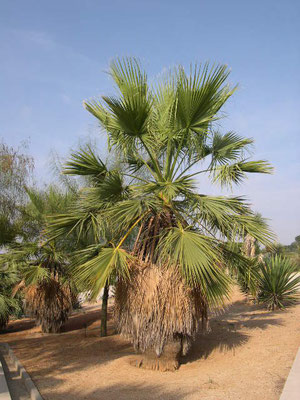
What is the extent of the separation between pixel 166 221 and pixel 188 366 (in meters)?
2.89

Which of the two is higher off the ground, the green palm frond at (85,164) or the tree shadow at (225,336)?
the green palm frond at (85,164)

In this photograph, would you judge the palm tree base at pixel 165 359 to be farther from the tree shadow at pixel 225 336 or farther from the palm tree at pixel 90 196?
the palm tree at pixel 90 196

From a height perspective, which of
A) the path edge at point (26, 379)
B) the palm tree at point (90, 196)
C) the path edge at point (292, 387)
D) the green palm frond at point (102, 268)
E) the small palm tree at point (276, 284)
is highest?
the palm tree at point (90, 196)

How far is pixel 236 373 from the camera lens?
21.2 ft

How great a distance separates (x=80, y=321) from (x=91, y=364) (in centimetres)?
724

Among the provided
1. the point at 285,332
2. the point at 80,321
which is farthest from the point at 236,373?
the point at 80,321

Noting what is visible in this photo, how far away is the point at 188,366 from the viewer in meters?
7.45

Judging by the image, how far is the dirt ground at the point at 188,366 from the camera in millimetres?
5719

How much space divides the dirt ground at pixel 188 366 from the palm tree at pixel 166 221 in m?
0.71

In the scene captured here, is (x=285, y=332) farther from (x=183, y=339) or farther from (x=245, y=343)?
(x=183, y=339)

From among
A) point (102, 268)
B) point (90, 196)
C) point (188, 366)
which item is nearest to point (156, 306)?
point (102, 268)

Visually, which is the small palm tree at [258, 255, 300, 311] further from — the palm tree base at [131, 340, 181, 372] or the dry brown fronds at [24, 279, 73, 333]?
the dry brown fronds at [24, 279, 73, 333]

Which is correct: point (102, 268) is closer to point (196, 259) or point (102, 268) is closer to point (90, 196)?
point (196, 259)

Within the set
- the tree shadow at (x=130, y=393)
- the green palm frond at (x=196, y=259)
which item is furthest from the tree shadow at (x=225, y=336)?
the tree shadow at (x=130, y=393)
